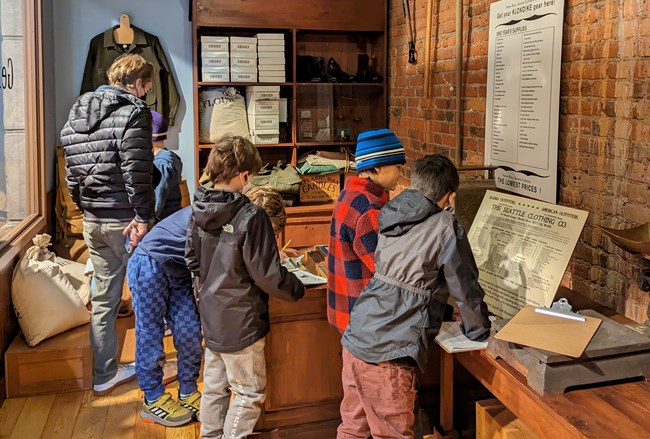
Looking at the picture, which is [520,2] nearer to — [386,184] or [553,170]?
[553,170]

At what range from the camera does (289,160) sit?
470 centimetres

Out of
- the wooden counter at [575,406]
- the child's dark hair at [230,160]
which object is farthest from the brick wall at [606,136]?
the child's dark hair at [230,160]

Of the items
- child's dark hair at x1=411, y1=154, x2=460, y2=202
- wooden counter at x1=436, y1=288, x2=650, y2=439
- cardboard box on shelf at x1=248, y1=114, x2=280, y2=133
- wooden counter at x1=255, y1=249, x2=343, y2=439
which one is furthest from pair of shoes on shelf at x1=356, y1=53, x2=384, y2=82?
wooden counter at x1=436, y1=288, x2=650, y2=439

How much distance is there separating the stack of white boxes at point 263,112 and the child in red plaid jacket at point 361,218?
2254 millimetres

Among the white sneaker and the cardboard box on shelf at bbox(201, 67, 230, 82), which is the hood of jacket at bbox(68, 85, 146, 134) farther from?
the cardboard box on shelf at bbox(201, 67, 230, 82)

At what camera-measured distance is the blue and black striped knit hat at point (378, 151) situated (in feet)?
7.23

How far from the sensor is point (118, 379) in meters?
3.25

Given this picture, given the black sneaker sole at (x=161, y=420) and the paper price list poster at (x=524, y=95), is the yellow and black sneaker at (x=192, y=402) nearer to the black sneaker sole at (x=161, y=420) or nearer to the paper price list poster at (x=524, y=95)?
the black sneaker sole at (x=161, y=420)

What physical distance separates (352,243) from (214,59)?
2.54m

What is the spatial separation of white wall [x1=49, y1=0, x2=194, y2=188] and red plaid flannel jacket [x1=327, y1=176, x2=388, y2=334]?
8.96 feet

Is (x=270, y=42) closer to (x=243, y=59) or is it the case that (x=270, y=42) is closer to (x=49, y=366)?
(x=243, y=59)

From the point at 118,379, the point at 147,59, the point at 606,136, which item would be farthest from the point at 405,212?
the point at 147,59

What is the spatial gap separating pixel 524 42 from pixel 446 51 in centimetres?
88

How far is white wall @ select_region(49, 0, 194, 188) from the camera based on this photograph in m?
4.41
